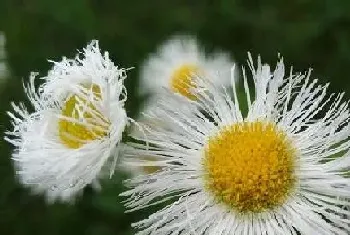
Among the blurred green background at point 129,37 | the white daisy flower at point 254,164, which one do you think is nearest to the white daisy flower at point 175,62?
the blurred green background at point 129,37

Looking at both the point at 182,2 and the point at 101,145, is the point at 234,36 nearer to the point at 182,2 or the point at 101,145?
the point at 182,2

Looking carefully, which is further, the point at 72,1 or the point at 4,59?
the point at 72,1

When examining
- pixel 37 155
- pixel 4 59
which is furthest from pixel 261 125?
pixel 4 59

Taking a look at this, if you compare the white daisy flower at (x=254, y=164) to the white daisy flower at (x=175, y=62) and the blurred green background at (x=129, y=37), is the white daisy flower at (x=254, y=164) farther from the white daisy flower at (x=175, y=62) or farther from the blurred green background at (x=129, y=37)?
the white daisy flower at (x=175, y=62)

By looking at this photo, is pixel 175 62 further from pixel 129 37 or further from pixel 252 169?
pixel 252 169

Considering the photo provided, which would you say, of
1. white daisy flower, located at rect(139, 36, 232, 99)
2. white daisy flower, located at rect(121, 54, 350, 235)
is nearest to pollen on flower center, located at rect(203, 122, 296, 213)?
white daisy flower, located at rect(121, 54, 350, 235)

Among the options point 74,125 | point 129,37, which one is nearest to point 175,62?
point 129,37

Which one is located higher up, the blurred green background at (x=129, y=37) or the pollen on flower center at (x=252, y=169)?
the blurred green background at (x=129, y=37)
